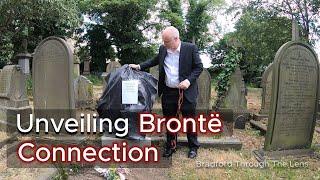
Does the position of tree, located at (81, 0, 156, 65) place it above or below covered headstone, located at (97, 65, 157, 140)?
above

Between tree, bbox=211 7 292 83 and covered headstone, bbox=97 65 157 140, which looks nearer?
covered headstone, bbox=97 65 157 140

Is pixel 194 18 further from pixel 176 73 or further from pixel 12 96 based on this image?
pixel 176 73

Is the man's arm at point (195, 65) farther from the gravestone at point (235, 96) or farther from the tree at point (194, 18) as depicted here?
the tree at point (194, 18)

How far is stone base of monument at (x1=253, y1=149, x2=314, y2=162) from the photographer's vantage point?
230 inches

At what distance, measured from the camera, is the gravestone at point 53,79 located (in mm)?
6543

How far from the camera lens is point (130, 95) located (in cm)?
594

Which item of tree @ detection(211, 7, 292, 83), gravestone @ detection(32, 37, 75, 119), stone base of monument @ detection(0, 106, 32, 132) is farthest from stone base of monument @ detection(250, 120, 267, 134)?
tree @ detection(211, 7, 292, 83)

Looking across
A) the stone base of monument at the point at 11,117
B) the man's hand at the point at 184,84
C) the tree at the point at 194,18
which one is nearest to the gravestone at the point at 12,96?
the stone base of monument at the point at 11,117

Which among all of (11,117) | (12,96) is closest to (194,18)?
(12,96)

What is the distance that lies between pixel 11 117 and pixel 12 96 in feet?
1.57

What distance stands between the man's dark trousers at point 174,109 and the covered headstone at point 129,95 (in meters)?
0.43

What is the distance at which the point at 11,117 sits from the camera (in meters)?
7.82

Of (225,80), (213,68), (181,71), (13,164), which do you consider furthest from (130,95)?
(213,68)

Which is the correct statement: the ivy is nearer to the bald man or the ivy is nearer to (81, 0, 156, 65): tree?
the bald man
